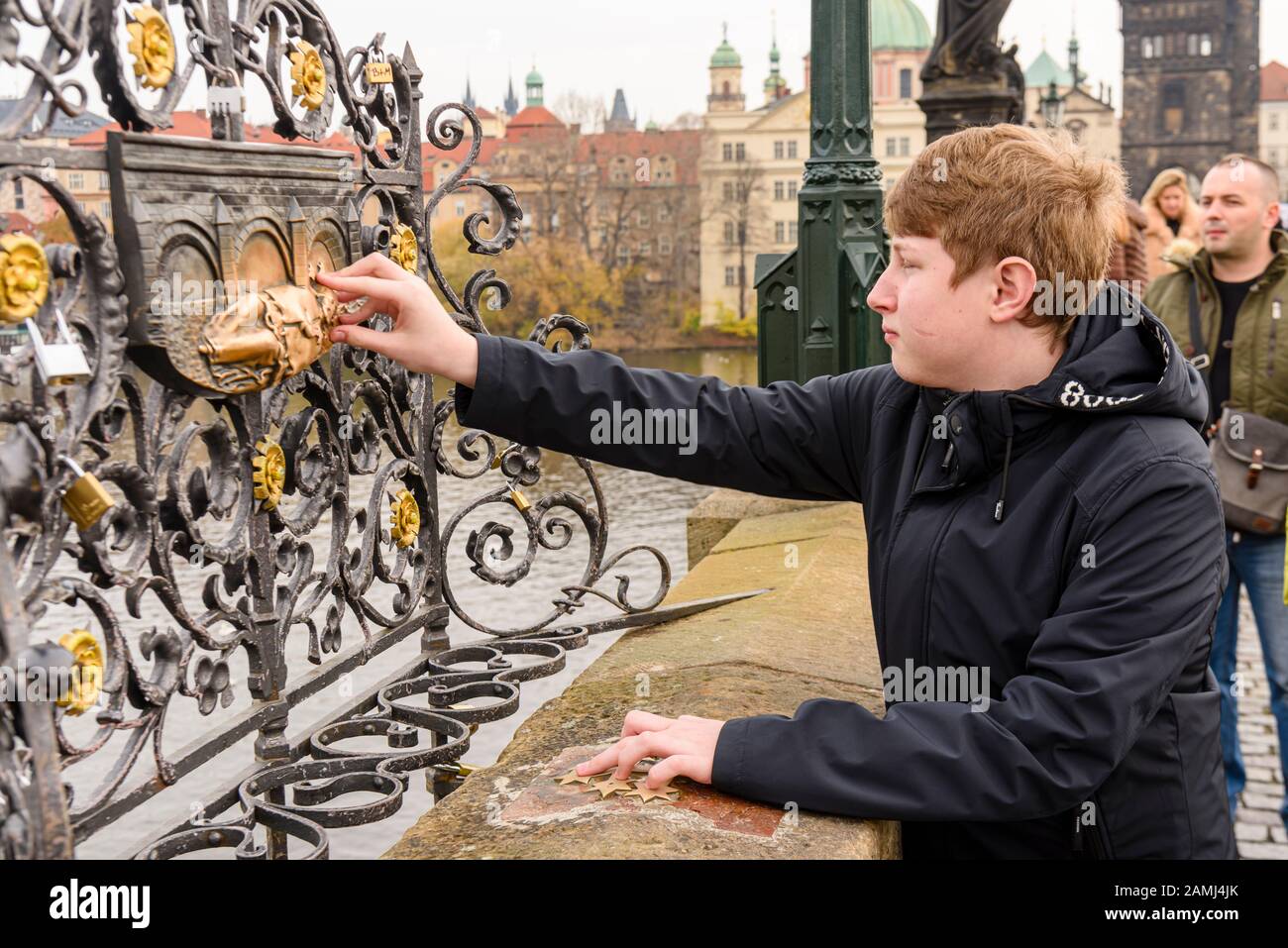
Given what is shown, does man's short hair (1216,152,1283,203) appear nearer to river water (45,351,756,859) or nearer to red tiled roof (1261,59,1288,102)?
river water (45,351,756,859)

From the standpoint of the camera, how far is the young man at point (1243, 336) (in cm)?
445

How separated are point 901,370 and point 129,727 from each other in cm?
109

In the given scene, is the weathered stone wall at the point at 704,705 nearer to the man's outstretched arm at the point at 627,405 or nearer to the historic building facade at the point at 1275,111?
the man's outstretched arm at the point at 627,405

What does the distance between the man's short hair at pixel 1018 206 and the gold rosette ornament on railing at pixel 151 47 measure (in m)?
0.96

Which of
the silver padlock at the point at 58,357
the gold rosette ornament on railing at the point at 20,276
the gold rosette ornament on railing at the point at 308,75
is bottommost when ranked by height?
the silver padlock at the point at 58,357

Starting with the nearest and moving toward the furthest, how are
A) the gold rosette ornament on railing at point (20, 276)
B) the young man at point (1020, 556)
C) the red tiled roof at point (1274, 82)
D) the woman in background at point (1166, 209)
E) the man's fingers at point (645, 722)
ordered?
the gold rosette ornament on railing at point (20, 276) < the young man at point (1020, 556) < the man's fingers at point (645, 722) < the woman in background at point (1166, 209) < the red tiled roof at point (1274, 82)

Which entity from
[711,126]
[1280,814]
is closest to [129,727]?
[1280,814]

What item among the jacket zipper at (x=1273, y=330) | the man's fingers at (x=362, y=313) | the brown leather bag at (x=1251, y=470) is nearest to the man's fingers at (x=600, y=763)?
the man's fingers at (x=362, y=313)

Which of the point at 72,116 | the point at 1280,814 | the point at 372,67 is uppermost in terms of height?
the point at 372,67

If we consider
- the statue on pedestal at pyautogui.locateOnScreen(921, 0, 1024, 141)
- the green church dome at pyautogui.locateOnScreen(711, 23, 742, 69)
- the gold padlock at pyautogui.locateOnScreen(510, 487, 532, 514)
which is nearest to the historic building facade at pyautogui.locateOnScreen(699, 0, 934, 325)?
the green church dome at pyautogui.locateOnScreen(711, 23, 742, 69)

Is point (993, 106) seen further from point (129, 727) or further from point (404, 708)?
point (129, 727)

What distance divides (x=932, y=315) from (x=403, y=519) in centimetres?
112

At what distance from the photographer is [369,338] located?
7.00 ft

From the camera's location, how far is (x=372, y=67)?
2.58 meters
